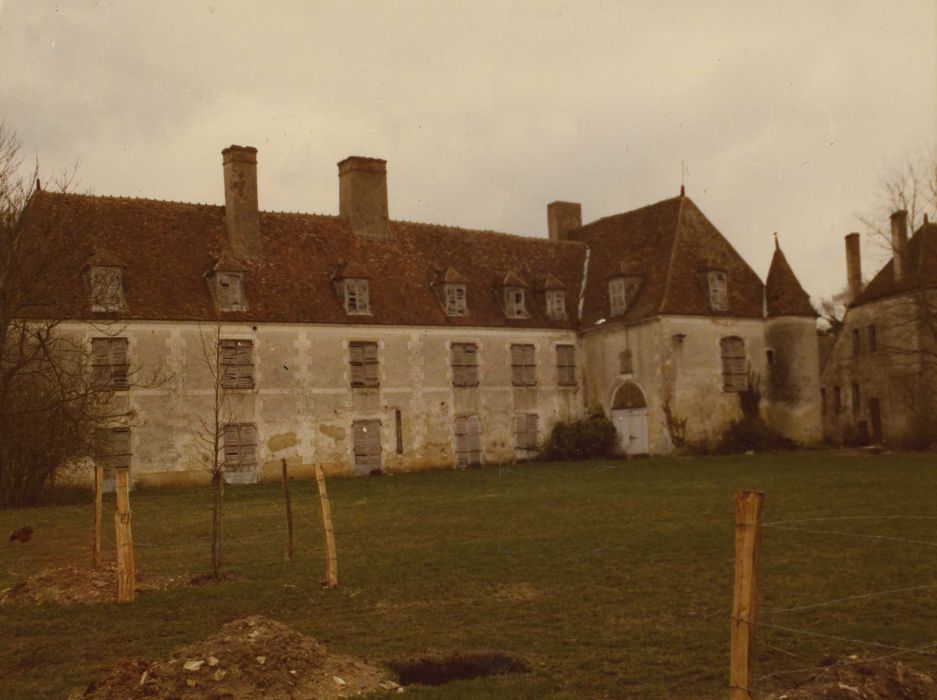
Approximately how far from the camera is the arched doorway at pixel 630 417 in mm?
35022

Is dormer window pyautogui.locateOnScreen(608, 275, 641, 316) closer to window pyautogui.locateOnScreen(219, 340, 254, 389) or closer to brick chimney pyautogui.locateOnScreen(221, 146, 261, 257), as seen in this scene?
brick chimney pyautogui.locateOnScreen(221, 146, 261, 257)

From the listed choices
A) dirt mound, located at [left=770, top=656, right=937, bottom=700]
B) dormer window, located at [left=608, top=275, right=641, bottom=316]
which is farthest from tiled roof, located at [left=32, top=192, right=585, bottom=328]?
dirt mound, located at [left=770, top=656, right=937, bottom=700]

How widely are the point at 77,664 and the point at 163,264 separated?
2298 cm

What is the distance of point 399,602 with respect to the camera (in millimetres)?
11172

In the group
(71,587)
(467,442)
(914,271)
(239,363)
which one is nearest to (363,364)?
(239,363)

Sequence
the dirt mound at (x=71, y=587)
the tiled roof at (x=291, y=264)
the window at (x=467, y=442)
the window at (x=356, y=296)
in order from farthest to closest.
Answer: the window at (x=467, y=442) < the window at (x=356, y=296) < the tiled roof at (x=291, y=264) < the dirt mound at (x=71, y=587)

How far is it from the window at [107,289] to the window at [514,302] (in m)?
13.6

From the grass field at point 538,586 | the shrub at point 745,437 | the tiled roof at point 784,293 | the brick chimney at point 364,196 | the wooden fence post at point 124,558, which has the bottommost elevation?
the grass field at point 538,586

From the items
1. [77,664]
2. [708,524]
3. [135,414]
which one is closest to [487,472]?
[135,414]

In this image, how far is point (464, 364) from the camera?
114 ft

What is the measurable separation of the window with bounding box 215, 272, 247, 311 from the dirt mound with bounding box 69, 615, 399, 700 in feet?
75.1

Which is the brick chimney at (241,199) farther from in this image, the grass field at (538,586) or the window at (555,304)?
the grass field at (538,586)

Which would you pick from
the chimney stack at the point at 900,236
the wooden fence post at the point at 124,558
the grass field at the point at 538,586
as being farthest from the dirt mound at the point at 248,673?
the chimney stack at the point at 900,236

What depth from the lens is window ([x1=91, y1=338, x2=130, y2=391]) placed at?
28.1 metres
